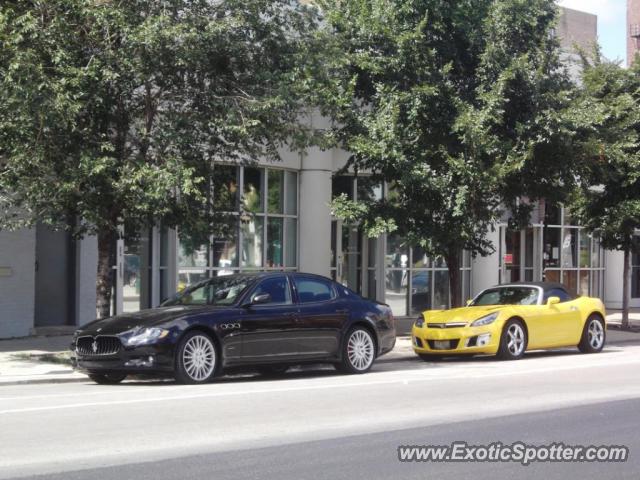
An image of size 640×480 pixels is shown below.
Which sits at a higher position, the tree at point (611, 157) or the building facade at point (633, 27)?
the building facade at point (633, 27)

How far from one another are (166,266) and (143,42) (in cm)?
861

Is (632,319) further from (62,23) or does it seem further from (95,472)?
(95,472)

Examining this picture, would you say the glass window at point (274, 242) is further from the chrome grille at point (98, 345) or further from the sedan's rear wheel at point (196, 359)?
the chrome grille at point (98, 345)

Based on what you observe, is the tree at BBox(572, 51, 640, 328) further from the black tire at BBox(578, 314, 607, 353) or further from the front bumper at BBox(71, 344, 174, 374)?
the front bumper at BBox(71, 344, 174, 374)

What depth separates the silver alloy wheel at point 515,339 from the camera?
16453 mm

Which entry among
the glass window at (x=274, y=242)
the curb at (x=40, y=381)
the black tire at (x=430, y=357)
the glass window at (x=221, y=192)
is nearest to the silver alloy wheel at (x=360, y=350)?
the black tire at (x=430, y=357)

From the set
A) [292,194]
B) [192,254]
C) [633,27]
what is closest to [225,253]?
[192,254]

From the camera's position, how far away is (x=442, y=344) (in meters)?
16.3

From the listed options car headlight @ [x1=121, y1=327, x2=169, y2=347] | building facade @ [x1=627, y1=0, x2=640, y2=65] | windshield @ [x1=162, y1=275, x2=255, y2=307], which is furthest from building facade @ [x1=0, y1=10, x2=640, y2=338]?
building facade @ [x1=627, y1=0, x2=640, y2=65]

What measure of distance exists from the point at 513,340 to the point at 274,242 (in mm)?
8489

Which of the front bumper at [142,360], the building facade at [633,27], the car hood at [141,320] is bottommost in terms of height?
the front bumper at [142,360]

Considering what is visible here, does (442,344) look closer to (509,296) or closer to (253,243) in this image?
(509,296)

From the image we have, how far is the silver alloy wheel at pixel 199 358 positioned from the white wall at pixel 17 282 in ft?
23.9

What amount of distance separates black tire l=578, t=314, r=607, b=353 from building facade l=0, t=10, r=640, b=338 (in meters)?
4.58
